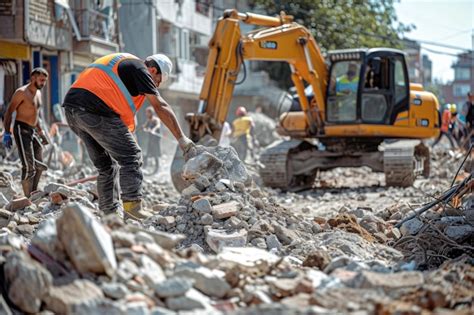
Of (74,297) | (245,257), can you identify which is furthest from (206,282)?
(245,257)

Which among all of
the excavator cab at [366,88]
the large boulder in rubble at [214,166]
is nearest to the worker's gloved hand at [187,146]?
the large boulder in rubble at [214,166]

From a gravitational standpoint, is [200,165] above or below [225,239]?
above

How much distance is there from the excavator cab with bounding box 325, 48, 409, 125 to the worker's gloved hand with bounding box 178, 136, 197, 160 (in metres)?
9.55

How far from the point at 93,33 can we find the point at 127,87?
62.3 feet

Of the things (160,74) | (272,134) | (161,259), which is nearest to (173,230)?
(160,74)

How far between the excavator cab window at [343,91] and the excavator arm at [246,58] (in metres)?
0.17

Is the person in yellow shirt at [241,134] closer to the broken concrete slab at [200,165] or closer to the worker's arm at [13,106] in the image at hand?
the worker's arm at [13,106]

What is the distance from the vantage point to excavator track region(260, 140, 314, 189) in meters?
18.1

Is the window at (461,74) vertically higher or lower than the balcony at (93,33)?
lower

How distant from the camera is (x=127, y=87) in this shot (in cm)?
842

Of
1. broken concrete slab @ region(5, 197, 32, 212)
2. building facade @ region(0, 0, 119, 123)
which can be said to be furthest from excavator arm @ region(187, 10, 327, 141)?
building facade @ region(0, 0, 119, 123)

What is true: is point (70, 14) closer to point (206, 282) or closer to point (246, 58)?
point (246, 58)

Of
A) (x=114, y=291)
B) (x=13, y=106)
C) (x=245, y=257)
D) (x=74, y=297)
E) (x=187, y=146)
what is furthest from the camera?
(x=13, y=106)

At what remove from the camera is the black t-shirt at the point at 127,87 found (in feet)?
27.2
